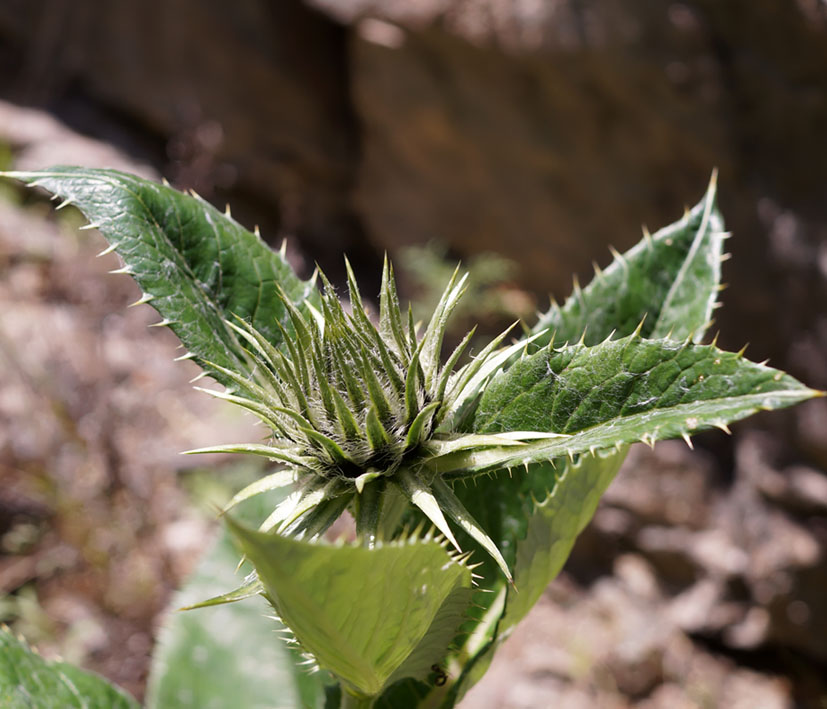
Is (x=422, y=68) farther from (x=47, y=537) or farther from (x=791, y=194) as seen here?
(x=47, y=537)

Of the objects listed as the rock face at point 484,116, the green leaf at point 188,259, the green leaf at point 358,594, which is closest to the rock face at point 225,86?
the rock face at point 484,116

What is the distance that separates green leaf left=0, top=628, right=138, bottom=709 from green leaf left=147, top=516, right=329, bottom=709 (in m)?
0.47

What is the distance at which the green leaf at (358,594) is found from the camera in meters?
0.69

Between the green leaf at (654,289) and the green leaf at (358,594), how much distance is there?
0.57 metres

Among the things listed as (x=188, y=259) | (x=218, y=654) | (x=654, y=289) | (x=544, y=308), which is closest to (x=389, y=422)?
(x=188, y=259)

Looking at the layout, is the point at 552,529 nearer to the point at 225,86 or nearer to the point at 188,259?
the point at 188,259

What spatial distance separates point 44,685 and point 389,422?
→ 74cm

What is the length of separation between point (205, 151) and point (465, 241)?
71.0 inches

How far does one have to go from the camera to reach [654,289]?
138 cm

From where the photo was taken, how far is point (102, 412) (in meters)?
3.86

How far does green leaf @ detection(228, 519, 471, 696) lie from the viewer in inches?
27.4

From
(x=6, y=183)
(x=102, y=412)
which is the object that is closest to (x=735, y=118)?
(x=102, y=412)

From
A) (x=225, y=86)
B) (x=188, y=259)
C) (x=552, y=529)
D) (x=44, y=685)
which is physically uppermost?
(x=188, y=259)

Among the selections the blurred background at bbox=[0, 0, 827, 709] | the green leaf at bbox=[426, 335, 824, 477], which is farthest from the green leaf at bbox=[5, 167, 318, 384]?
the blurred background at bbox=[0, 0, 827, 709]
